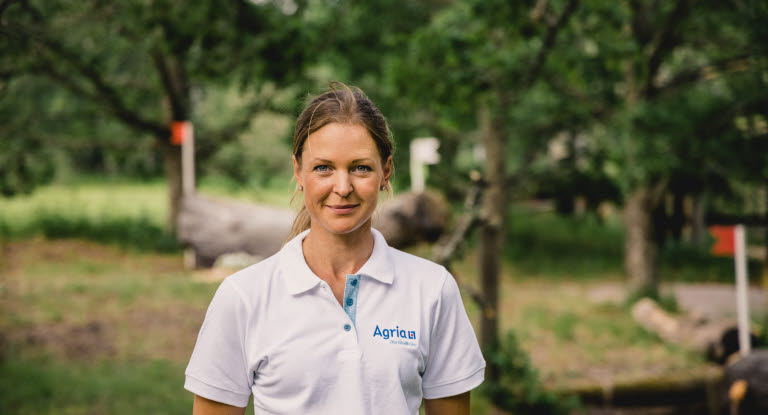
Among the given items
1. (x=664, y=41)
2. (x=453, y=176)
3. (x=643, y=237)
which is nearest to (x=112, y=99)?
(x=453, y=176)

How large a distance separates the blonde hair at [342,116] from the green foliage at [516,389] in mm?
4357

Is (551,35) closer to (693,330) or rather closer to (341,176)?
(693,330)

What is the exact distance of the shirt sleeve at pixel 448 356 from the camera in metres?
1.67

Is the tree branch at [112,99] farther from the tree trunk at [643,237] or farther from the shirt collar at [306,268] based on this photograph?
the shirt collar at [306,268]

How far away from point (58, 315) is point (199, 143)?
5.93 meters

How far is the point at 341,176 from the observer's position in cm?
159

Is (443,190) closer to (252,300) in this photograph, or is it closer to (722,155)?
(722,155)

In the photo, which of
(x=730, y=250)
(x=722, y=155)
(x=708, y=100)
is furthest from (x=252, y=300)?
(x=708, y=100)

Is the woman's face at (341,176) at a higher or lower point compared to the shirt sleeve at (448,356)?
higher

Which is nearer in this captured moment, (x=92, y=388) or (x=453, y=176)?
(x=92, y=388)

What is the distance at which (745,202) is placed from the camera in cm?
1145

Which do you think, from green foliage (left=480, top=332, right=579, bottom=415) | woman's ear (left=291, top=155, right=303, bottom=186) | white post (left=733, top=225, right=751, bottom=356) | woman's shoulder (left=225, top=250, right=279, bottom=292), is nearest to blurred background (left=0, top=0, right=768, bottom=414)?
green foliage (left=480, top=332, right=579, bottom=415)

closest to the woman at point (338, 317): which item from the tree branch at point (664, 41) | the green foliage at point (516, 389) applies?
the green foliage at point (516, 389)

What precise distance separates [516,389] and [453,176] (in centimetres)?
741
